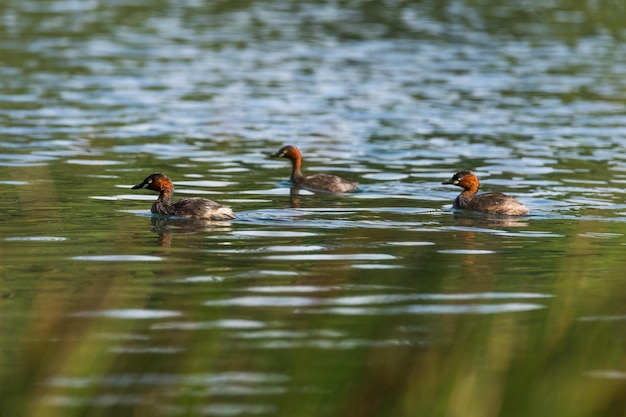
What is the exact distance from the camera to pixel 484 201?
851 inches

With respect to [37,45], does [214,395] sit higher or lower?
higher

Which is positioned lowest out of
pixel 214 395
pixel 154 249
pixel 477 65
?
pixel 477 65

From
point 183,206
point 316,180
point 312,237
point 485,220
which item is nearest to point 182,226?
point 183,206

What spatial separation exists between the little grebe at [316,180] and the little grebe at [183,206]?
3.34m

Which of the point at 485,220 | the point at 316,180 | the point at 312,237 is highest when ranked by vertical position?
the point at 312,237

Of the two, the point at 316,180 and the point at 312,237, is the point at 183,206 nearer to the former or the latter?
the point at 312,237

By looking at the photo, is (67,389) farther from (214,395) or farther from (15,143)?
(15,143)

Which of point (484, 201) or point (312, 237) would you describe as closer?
point (312, 237)

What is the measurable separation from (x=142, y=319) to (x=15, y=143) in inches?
680

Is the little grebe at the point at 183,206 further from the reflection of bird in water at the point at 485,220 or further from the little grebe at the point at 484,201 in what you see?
the little grebe at the point at 484,201

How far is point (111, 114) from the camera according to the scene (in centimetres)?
3516

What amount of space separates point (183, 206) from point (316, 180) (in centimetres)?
424

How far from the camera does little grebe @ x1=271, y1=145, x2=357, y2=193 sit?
24.0 metres

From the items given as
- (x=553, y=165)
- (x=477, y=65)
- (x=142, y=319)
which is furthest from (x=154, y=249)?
(x=477, y=65)
